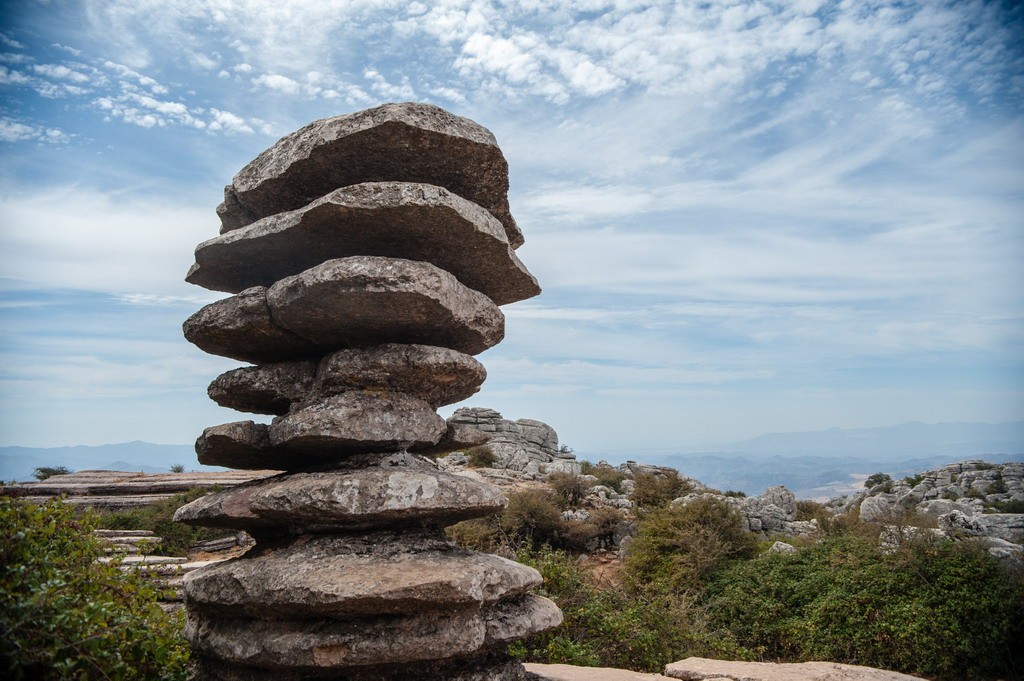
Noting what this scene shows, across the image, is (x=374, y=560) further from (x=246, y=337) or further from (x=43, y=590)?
(x=246, y=337)

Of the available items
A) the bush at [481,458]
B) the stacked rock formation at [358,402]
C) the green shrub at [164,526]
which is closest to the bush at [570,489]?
the bush at [481,458]

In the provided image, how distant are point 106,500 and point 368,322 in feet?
→ 72.5

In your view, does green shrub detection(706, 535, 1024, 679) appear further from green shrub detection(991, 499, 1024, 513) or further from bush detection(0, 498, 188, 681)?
green shrub detection(991, 499, 1024, 513)

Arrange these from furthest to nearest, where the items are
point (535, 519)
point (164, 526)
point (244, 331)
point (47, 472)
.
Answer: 1. point (47, 472)
2. point (535, 519)
3. point (164, 526)
4. point (244, 331)

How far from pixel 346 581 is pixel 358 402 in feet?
5.10

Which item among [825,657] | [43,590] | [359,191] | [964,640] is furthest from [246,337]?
[964,640]

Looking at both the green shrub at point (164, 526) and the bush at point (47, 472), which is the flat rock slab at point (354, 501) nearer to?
the green shrub at point (164, 526)

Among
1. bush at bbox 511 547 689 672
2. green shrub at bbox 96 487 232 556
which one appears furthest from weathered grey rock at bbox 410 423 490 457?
green shrub at bbox 96 487 232 556

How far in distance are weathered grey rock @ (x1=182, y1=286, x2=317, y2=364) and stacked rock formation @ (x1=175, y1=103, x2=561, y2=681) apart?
21mm

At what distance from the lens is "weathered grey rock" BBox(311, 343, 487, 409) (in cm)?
571

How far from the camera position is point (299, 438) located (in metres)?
5.38

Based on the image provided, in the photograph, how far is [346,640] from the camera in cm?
459

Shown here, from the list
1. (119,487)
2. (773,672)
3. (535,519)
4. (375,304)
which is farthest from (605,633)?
(119,487)

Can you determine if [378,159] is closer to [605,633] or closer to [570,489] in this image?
[605,633]
